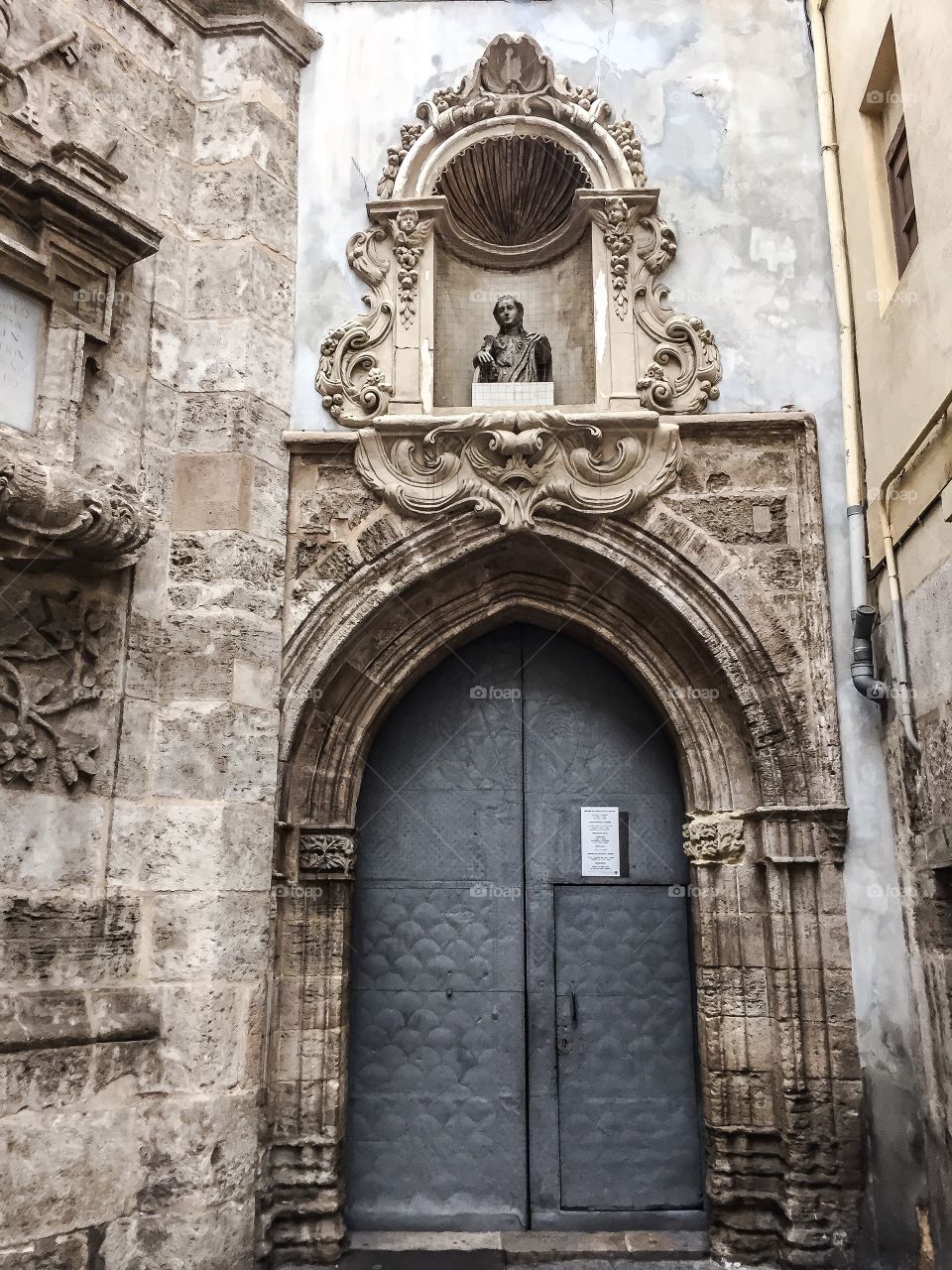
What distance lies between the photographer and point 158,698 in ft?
14.5

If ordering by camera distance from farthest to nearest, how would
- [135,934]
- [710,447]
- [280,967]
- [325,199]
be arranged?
[325,199] → [710,447] → [280,967] → [135,934]

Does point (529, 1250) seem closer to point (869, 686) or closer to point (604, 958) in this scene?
point (604, 958)

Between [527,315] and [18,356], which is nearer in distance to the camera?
[18,356]

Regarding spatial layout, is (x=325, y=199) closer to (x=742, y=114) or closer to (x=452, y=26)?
(x=452, y=26)

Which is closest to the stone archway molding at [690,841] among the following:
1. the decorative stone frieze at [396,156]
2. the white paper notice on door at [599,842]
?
the white paper notice on door at [599,842]

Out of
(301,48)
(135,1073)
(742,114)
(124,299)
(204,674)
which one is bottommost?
(135,1073)

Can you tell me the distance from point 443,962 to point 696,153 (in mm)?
3981

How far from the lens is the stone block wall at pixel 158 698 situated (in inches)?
154

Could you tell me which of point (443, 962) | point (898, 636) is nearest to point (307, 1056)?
point (443, 962)

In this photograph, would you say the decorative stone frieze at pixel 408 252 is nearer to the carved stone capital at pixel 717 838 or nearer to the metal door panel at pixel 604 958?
the metal door panel at pixel 604 958

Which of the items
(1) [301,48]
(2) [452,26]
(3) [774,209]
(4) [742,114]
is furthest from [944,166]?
(1) [301,48]

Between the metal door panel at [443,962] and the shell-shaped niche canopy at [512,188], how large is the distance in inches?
83.7

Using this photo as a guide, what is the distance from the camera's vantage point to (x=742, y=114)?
17.4 feet

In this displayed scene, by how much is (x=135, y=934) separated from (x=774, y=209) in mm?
4276
